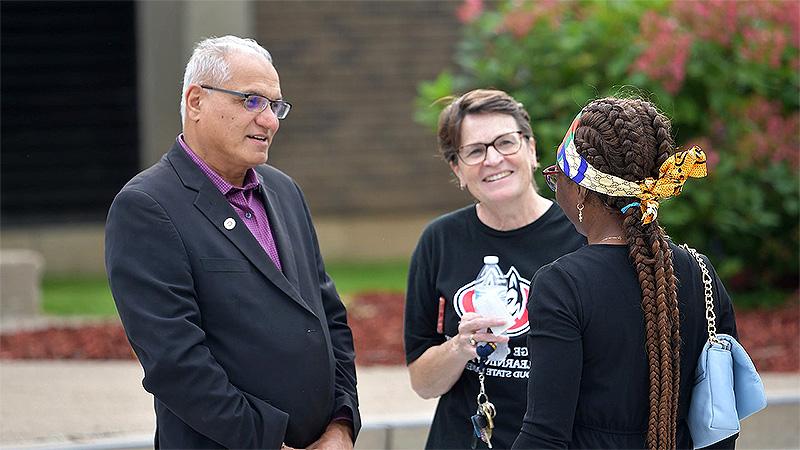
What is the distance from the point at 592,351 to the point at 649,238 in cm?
34

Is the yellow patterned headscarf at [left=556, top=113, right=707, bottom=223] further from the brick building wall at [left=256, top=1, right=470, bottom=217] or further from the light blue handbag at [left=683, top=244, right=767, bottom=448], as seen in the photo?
the brick building wall at [left=256, top=1, right=470, bottom=217]

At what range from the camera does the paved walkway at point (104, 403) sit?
6180 millimetres

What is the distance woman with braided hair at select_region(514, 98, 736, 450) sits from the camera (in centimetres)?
299

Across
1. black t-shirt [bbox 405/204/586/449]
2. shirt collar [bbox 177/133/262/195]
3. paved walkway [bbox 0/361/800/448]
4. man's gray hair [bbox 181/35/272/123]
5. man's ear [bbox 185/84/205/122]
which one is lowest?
paved walkway [bbox 0/361/800/448]

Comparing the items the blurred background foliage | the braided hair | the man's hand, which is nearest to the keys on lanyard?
Answer: the man's hand

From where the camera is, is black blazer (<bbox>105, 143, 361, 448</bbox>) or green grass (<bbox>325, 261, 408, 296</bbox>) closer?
black blazer (<bbox>105, 143, 361, 448</bbox>)

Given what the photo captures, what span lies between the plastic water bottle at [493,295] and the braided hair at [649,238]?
31.9 inches

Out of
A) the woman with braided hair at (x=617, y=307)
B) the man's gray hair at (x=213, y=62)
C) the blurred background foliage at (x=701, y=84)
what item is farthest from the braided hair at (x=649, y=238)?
the blurred background foliage at (x=701, y=84)

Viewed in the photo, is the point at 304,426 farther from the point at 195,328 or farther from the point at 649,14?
the point at 649,14

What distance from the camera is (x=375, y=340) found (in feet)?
28.5

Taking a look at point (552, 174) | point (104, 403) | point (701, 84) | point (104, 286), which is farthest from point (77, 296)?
point (552, 174)

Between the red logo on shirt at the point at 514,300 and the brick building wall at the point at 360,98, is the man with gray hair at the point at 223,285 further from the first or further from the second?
the brick building wall at the point at 360,98

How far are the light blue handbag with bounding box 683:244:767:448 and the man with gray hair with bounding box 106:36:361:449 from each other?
3.92ft

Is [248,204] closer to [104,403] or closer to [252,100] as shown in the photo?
[252,100]
